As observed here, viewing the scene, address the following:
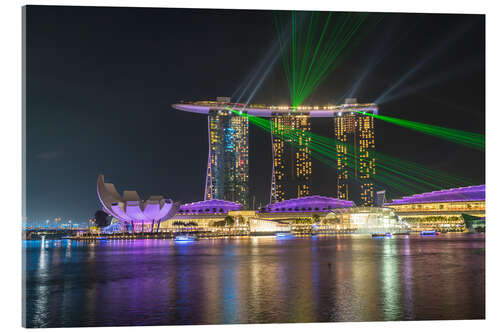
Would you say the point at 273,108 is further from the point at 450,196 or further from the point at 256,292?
the point at 256,292

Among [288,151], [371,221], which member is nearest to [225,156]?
[288,151]

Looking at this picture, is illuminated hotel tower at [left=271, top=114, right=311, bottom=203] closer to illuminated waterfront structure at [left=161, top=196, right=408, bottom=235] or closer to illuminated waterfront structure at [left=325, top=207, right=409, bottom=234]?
illuminated waterfront structure at [left=161, top=196, right=408, bottom=235]

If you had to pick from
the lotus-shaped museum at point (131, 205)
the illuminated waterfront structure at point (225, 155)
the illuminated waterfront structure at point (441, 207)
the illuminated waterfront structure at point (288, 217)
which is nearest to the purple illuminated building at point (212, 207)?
the illuminated waterfront structure at point (288, 217)

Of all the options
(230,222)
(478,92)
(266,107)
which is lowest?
(230,222)

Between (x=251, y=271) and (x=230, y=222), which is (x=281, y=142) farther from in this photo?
(x=251, y=271)

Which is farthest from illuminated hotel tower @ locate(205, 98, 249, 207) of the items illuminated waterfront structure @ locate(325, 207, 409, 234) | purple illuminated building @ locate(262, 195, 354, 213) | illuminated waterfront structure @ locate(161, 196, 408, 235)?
illuminated waterfront structure @ locate(325, 207, 409, 234)
